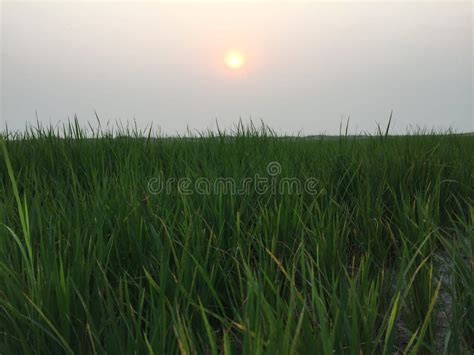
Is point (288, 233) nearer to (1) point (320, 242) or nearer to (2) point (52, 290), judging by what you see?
(1) point (320, 242)

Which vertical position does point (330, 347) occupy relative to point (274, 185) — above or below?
below

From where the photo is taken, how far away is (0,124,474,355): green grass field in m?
0.62

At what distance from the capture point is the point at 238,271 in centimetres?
76

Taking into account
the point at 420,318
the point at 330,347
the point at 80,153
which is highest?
the point at 80,153

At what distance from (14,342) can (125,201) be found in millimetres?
462

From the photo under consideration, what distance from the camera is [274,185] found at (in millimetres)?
1375

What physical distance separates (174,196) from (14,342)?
70cm

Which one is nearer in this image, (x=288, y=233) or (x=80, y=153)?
(x=288, y=233)

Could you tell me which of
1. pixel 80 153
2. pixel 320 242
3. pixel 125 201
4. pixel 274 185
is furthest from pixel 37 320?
pixel 80 153

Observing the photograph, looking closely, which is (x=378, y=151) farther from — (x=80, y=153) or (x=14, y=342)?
(x=14, y=342)

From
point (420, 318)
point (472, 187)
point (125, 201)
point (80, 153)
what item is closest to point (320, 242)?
point (420, 318)

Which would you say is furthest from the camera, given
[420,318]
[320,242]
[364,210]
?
[364,210]

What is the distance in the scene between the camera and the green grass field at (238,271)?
62cm

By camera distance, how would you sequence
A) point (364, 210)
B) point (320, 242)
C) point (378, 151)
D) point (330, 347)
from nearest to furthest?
point (330, 347) < point (320, 242) < point (364, 210) < point (378, 151)
